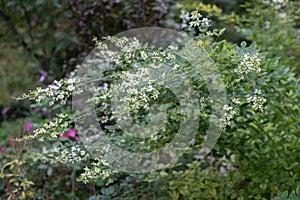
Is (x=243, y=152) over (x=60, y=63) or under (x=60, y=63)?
over

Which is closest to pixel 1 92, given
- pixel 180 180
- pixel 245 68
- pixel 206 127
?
pixel 180 180

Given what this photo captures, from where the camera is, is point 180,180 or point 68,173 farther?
point 68,173

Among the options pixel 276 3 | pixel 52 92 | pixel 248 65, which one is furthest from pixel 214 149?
pixel 276 3

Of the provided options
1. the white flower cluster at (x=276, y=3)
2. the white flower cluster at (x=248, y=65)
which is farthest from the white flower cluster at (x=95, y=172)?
the white flower cluster at (x=276, y=3)

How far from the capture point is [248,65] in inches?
54.9

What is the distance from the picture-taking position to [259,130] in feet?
6.29

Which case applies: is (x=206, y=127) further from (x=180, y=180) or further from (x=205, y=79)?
(x=180, y=180)

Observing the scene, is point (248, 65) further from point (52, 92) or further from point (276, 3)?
point (276, 3)

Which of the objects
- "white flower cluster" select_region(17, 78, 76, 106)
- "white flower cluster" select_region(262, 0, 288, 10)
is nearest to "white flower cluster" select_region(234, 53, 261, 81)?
"white flower cluster" select_region(17, 78, 76, 106)

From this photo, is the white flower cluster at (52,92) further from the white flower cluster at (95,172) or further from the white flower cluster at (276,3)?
the white flower cluster at (276,3)

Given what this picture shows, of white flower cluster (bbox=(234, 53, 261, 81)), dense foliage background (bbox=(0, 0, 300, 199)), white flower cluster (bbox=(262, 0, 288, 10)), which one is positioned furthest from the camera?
white flower cluster (bbox=(262, 0, 288, 10))

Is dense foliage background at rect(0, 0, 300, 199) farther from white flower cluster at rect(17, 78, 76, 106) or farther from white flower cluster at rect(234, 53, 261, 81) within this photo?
white flower cluster at rect(17, 78, 76, 106)

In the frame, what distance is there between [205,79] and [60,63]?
2732mm

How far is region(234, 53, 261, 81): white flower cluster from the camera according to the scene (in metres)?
1.40
